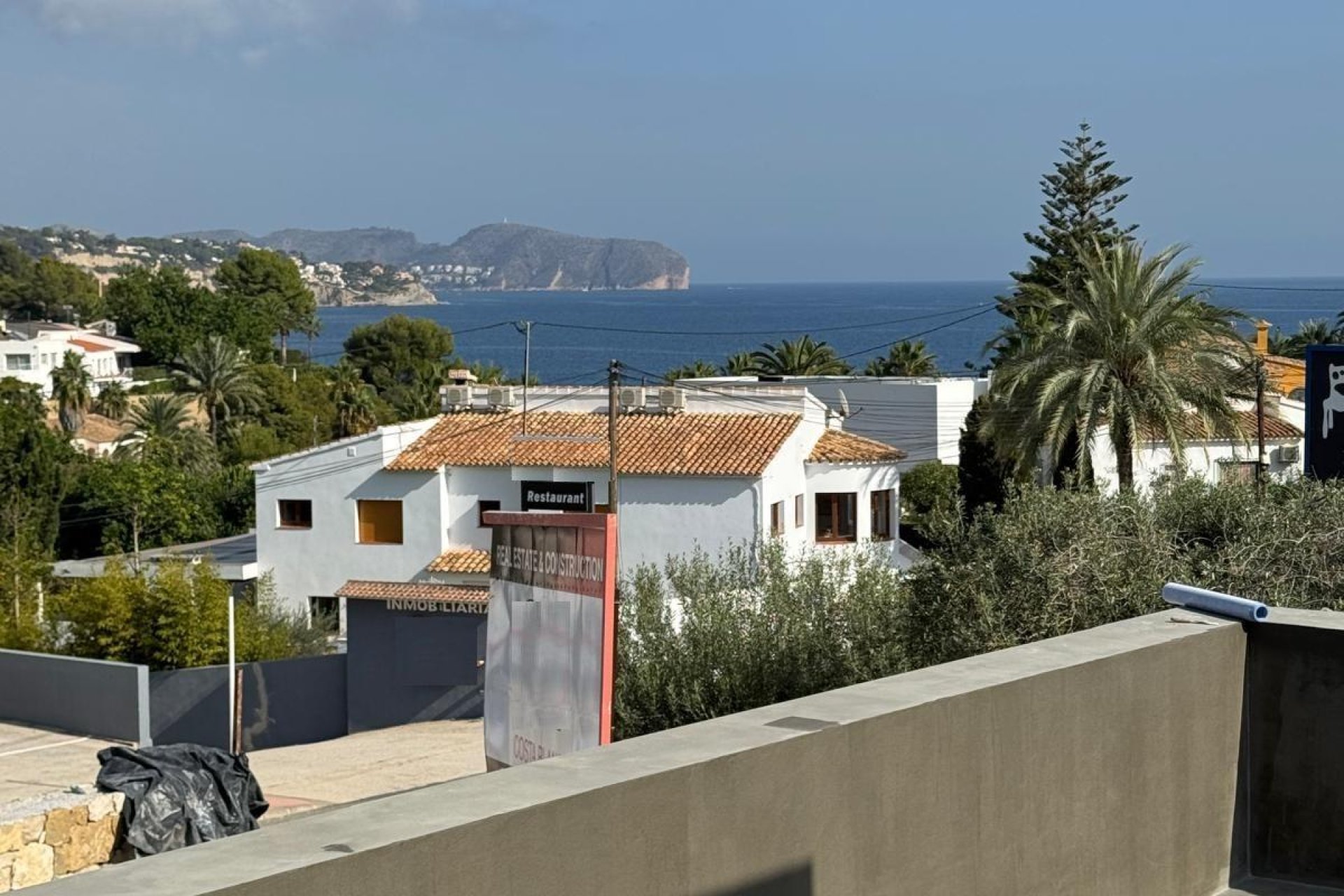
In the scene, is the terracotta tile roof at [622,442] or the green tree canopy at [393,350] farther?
the green tree canopy at [393,350]

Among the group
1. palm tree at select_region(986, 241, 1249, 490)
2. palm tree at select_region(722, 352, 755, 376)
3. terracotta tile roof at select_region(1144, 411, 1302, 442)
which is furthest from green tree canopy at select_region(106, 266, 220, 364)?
palm tree at select_region(986, 241, 1249, 490)

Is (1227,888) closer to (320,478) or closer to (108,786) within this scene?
(108,786)

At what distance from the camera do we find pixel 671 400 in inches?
1756

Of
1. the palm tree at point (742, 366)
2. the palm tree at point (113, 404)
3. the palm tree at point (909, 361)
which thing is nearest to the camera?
the palm tree at point (909, 361)

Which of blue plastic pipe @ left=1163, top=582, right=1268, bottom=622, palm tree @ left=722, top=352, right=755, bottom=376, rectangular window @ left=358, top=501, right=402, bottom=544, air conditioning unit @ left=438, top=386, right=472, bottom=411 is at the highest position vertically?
blue plastic pipe @ left=1163, top=582, right=1268, bottom=622

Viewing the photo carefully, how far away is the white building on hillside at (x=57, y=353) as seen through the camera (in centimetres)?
12512

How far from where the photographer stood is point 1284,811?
668 centimetres

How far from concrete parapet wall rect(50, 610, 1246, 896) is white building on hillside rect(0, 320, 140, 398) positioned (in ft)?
379

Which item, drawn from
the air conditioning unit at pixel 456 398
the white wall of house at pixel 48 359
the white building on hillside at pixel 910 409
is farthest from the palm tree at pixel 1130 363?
the white wall of house at pixel 48 359

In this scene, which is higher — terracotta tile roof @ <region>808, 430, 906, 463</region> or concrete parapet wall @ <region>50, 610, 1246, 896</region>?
concrete parapet wall @ <region>50, 610, 1246, 896</region>

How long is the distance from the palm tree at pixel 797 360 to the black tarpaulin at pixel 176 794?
58.1 m

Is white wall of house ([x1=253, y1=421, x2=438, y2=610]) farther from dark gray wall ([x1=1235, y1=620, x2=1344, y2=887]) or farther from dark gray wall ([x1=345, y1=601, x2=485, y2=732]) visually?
dark gray wall ([x1=1235, y1=620, x2=1344, y2=887])

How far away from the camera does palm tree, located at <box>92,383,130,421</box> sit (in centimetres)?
10762

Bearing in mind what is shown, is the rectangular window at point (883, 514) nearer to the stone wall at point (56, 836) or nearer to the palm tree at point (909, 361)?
the palm tree at point (909, 361)
